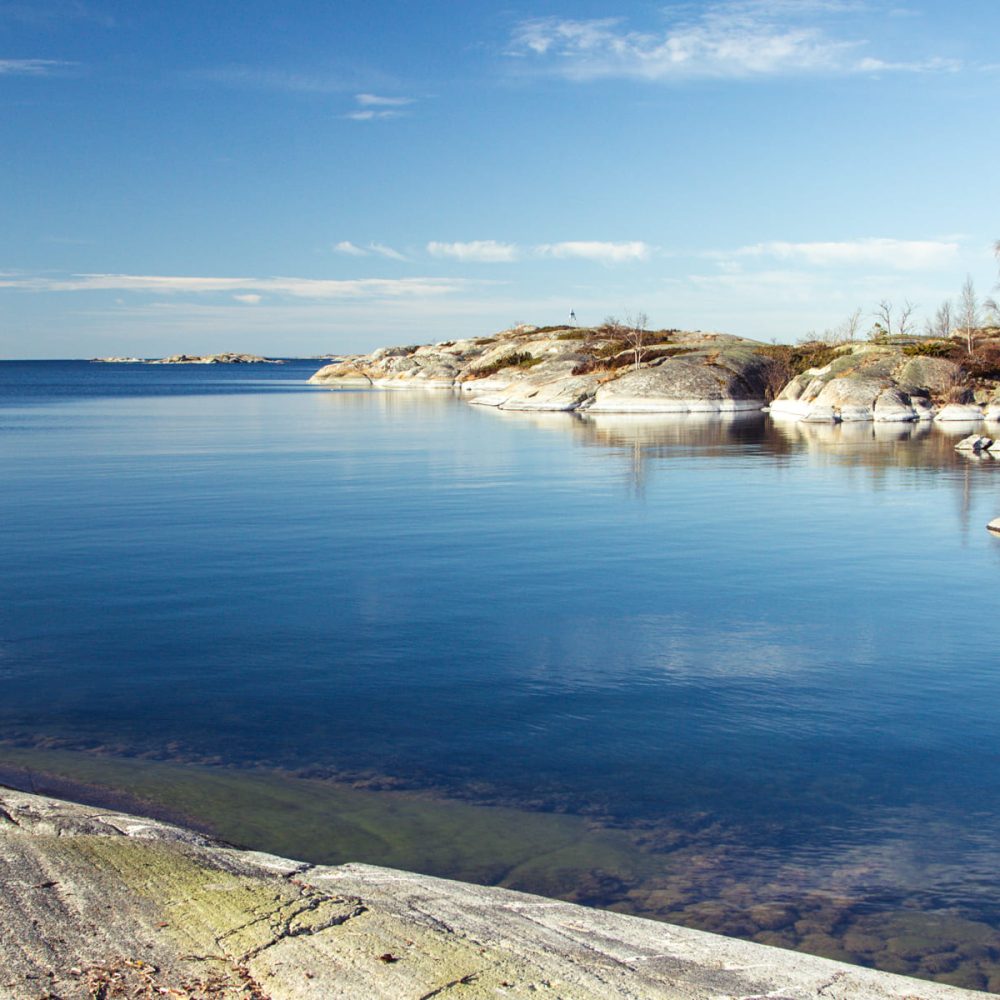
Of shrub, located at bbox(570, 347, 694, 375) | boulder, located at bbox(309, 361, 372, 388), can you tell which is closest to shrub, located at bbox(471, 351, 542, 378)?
shrub, located at bbox(570, 347, 694, 375)

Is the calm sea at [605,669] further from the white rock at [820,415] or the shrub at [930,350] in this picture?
the shrub at [930,350]

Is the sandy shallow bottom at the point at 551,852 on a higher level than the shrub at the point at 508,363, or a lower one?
lower

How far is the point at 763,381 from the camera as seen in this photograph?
77.8 metres

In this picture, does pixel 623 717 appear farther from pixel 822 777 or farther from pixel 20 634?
pixel 20 634

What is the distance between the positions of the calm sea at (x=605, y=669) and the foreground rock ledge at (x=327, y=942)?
127cm

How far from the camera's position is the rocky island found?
6406 cm

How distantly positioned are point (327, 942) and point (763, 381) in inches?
3014

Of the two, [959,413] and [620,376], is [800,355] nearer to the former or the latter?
[620,376]

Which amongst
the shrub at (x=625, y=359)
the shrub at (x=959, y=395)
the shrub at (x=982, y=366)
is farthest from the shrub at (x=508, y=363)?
the shrub at (x=959, y=395)

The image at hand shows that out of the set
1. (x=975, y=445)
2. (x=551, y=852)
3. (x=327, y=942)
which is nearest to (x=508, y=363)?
(x=975, y=445)

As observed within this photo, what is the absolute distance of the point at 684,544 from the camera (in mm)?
20297

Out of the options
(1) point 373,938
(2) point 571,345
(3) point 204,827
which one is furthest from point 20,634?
(2) point 571,345

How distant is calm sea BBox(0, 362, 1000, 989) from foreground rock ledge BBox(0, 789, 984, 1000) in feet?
4.18

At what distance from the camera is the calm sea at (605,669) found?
7605mm
